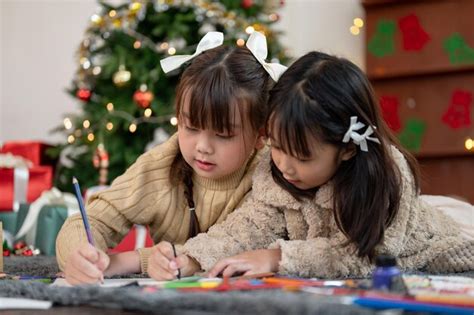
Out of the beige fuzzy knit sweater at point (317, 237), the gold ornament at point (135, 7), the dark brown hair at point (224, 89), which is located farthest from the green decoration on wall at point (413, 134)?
the dark brown hair at point (224, 89)

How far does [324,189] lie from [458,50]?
1.89 meters

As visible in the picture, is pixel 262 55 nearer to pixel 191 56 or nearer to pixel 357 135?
pixel 191 56

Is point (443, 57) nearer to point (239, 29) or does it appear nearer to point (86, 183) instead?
point (239, 29)

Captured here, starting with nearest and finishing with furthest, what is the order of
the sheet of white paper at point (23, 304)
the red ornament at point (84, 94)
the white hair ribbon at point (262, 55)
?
the sheet of white paper at point (23, 304) → the white hair ribbon at point (262, 55) → the red ornament at point (84, 94)

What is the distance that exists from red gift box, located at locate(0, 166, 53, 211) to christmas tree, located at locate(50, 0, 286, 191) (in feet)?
0.65

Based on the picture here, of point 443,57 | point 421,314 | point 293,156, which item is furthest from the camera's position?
point 443,57

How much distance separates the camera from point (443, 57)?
2.83 metres

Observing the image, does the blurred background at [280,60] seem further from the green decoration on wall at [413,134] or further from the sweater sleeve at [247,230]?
the sweater sleeve at [247,230]

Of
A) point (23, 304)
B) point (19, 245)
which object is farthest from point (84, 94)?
point (23, 304)

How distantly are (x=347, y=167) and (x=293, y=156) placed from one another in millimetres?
111

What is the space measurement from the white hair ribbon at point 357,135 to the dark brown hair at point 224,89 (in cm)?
21

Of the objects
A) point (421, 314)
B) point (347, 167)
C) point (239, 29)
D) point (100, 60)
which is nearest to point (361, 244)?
point (347, 167)

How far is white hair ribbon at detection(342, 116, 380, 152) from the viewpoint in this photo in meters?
1.03

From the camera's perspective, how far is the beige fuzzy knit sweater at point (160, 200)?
1.27 metres
